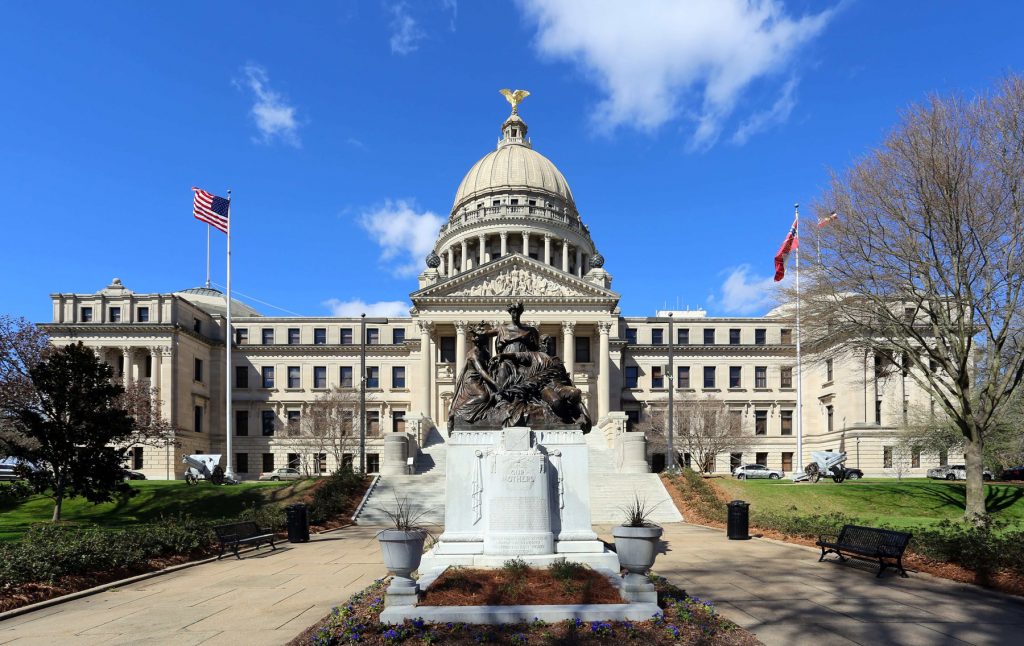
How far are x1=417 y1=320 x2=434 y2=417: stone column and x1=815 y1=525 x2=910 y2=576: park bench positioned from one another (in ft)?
145

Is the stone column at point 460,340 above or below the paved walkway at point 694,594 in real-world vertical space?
above

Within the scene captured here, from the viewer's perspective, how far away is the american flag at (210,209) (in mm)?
44094

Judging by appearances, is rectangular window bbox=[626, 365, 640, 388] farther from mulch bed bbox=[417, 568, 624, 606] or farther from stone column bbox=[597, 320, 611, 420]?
mulch bed bbox=[417, 568, 624, 606]

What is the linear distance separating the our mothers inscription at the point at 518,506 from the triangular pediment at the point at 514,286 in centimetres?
4836

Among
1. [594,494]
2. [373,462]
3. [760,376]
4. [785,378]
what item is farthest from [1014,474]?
[373,462]

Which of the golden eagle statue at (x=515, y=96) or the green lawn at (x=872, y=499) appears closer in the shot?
the green lawn at (x=872, y=499)

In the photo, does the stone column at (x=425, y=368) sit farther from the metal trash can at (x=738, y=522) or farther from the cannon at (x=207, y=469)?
the metal trash can at (x=738, y=522)

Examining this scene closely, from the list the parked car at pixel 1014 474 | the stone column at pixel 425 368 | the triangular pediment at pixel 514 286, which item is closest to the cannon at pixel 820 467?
the triangular pediment at pixel 514 286

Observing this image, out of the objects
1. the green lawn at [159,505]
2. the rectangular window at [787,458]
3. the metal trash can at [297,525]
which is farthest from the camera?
the rectangular window at [787,458]

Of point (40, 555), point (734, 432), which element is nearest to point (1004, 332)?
point (40, 555)

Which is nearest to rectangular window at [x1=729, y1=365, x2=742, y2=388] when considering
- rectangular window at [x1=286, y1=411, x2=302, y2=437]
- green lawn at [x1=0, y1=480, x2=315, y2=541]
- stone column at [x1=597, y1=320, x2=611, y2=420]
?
stone column at [x1=597, y1=320, x2=611, y2=420]

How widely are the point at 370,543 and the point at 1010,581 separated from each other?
16822 millimetres

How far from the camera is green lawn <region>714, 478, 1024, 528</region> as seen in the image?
2712 centimetres

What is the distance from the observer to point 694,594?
12.0 metres
